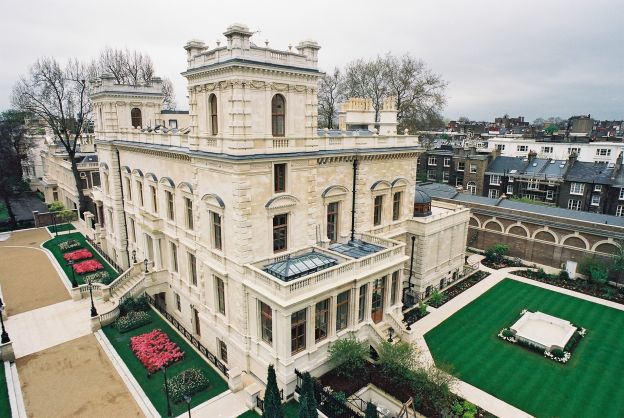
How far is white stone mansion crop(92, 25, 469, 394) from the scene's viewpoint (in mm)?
19219

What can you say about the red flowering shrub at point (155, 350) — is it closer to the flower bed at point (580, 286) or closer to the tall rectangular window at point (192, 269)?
the tall rectangular window at point (192, 269)

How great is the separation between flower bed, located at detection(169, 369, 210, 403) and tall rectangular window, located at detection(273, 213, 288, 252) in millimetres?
8228

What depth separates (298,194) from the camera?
71.9 feet

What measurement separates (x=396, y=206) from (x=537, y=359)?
539 inches

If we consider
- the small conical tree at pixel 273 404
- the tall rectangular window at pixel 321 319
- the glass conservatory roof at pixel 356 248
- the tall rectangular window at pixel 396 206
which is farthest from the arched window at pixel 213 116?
the tall rectangular window at pixel 396 206

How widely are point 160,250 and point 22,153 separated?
4308cm

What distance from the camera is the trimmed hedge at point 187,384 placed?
795 inches

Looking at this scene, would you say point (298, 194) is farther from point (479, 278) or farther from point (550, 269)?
point (550, 269)

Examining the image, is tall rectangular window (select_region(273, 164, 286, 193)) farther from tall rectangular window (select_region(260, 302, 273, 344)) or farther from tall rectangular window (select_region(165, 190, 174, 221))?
tall rectangular window (select_region(165, 190, 174, 221))

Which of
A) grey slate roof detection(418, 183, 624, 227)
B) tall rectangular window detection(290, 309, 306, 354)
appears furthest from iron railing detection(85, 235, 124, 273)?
grey slate roof detection(418, 183, 624, 227)

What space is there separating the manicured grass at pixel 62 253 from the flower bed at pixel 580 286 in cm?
3924

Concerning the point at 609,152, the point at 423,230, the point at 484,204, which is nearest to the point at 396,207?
the point at 423,230

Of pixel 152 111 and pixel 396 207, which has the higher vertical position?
pixel 152 111

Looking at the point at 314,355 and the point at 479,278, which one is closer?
the point at 314,355
